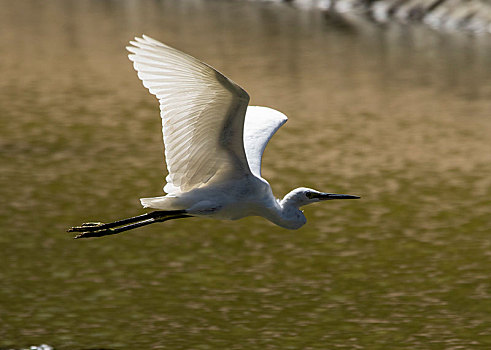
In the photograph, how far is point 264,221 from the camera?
13.8 metres

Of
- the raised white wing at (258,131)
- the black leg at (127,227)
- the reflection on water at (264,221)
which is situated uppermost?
the raised white wing at (258,131)

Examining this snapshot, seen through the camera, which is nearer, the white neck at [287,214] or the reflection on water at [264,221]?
the white neck at [287,214]

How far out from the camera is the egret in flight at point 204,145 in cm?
677

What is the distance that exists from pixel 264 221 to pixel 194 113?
685 centimetres

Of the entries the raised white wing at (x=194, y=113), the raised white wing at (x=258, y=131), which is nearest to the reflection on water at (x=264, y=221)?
the raised white wing at (x=258, y=131)

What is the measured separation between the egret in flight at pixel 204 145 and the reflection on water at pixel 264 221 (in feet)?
8.99

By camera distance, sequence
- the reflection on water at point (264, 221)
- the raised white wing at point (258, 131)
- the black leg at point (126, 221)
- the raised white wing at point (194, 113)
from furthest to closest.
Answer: the reflection on water at point (264, 221), the raised white wing at point (258, 131), the black leg at point (126, 221), the raised white wing at point (194, 113)

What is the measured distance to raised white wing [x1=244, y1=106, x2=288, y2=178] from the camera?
822 centimetres

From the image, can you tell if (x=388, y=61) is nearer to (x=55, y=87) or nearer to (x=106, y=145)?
(x=55, y=87)

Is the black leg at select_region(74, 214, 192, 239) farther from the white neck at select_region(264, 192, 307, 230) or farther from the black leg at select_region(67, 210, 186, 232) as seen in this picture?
Answer: the white neck at select_region(264, 192, 307, 230)

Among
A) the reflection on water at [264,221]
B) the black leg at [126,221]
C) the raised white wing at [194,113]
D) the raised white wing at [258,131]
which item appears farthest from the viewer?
the reflection on water at [264,221]

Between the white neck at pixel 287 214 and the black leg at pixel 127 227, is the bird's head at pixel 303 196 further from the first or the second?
the black leg at pixel 127 227

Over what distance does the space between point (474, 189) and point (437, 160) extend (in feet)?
4.76

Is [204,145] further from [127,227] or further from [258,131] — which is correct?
[258,131]
